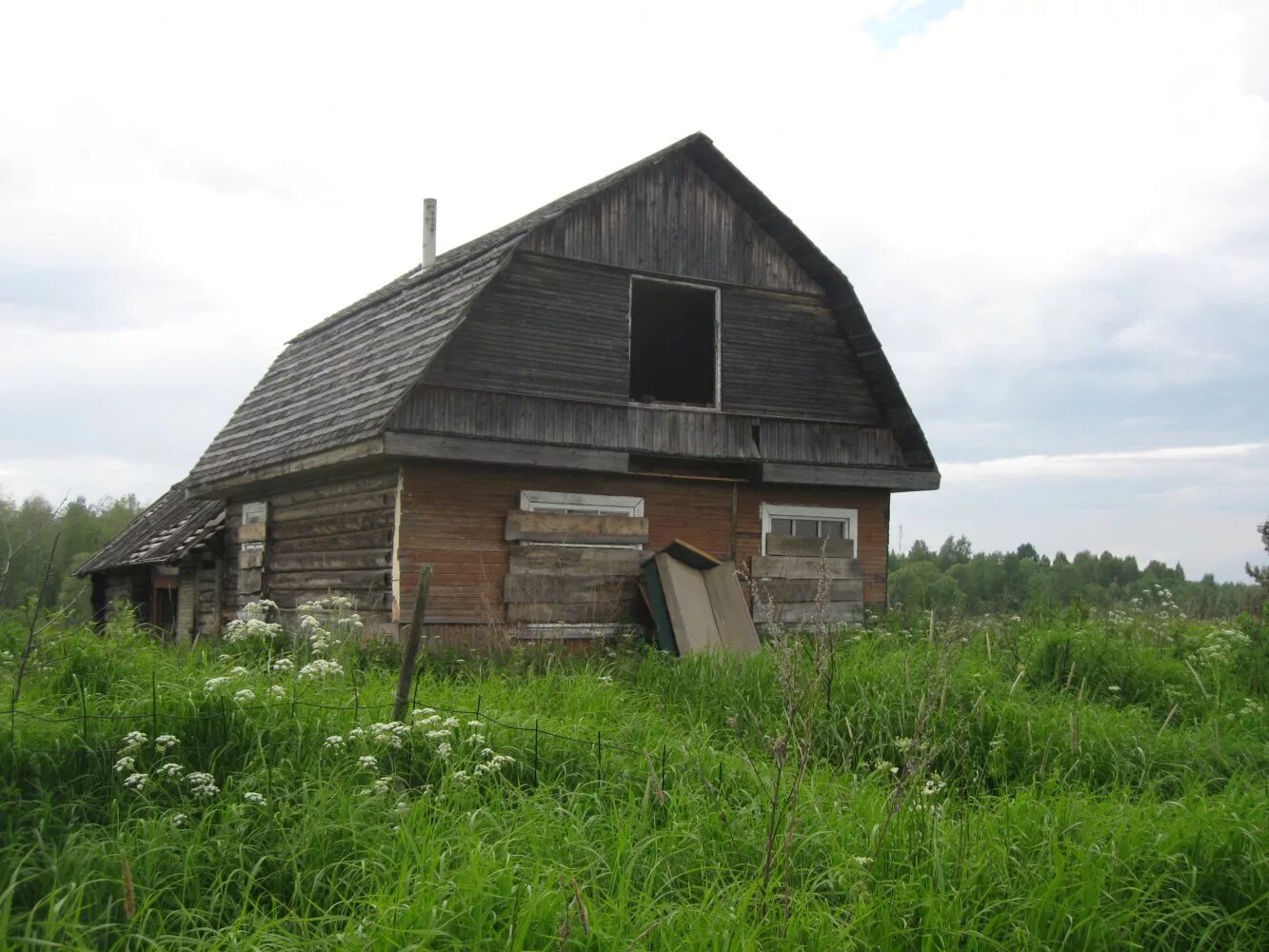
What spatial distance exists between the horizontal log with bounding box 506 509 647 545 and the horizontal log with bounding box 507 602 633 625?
25.9 inches

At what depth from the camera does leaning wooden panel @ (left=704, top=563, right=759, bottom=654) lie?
38.9ft

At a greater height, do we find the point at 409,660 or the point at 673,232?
the point at 673,232

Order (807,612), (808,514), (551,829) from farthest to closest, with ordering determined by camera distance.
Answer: (808,514) → (807,612) → (551,829)

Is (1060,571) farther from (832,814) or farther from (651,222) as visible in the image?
(832,814)

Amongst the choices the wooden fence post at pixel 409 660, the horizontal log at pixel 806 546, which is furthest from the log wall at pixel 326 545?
the wooden fence post at pixel 409 660

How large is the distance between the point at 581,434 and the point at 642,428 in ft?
2.47

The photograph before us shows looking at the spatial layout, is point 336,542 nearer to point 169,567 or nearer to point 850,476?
point 850,476

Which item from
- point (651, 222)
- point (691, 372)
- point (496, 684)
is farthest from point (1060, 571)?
point (496, 684)

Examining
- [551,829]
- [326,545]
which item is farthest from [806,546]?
[551,829]

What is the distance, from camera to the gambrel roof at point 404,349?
11.5 m

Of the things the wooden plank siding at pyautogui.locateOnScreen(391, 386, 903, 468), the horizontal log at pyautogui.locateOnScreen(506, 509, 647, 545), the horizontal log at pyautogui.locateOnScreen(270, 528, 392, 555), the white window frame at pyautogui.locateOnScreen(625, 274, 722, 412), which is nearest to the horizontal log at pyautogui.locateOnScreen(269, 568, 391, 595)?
the horizontal log at pyautogui.locateOnScreen(270, 528, 392, 555)

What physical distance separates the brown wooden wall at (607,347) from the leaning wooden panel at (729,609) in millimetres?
1976

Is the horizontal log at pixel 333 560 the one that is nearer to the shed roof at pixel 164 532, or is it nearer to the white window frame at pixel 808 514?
the shed roof at pixel 164 532

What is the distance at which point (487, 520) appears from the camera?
37.7 feet
